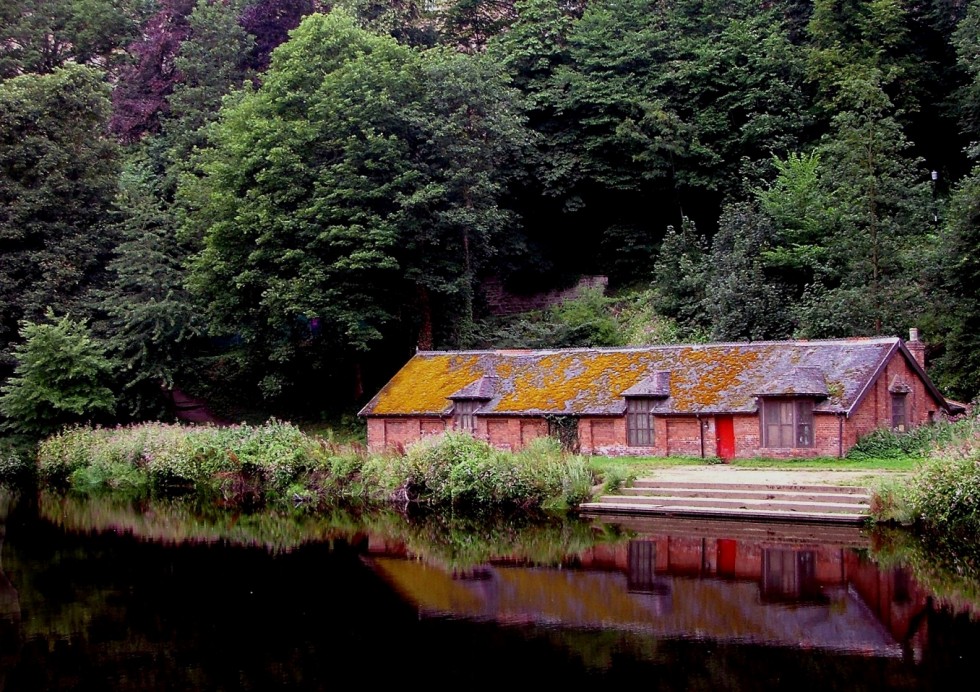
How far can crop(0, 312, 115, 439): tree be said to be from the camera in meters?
38.2

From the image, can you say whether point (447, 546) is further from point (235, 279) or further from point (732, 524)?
point (235, 279)

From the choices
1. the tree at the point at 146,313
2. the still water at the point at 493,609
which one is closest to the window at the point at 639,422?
the still water at the point at 493,609

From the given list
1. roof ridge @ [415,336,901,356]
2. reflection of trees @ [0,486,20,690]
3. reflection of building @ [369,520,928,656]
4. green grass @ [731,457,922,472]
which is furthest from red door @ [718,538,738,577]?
reflection of trees @ [0,486,20,690]

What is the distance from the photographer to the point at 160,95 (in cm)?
5166

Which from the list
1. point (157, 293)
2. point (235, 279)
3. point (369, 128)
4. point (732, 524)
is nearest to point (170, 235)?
point (157, 293)

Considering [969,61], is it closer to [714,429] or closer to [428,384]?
[714,429]

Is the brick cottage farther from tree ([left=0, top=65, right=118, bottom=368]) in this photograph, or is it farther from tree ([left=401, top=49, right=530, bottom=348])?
tree ([left=0, top=65, right=118, bottom=368])

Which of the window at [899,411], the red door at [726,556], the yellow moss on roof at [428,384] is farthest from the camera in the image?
the yellow moss on roof at [428,384]

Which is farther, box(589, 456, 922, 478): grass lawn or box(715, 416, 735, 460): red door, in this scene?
box(715, 416, 735, 460): red door

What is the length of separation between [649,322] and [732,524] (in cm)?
2153

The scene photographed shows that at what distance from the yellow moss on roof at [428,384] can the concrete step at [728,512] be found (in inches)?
405

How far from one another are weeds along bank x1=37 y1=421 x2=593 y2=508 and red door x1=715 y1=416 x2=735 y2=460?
5109 millimetres

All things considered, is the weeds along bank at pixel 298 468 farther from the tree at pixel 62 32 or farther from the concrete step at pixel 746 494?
the tree at pixel 62 32

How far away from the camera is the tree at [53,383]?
3819 cm
